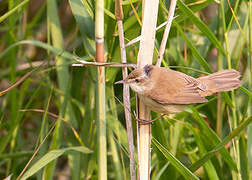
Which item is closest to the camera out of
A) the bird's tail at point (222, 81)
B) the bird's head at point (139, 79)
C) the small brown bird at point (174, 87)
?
the bird's head at point (139, 79)

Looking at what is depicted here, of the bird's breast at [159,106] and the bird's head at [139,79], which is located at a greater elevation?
the bird's head at [139,79]

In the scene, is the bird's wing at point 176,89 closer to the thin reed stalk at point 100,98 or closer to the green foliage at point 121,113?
the green foliage at point 121,113

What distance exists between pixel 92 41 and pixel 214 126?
3.88 ft

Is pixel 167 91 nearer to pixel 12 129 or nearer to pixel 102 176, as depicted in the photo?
pixel 102 176

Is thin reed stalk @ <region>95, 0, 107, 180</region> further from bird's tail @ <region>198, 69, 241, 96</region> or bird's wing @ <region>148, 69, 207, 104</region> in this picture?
bird's tail @ <region>198, 69, 241, 96</region>

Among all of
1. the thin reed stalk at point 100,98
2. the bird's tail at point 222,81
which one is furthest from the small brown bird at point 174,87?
the thin reed stalk at point 100,98

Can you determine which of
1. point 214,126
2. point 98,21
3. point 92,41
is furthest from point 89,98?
point 214,126

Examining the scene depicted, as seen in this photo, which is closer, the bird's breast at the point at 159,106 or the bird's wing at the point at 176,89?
the bird's breast at the point at 159,106

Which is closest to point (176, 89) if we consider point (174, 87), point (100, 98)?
point (174, 87)

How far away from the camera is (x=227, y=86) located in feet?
6.60

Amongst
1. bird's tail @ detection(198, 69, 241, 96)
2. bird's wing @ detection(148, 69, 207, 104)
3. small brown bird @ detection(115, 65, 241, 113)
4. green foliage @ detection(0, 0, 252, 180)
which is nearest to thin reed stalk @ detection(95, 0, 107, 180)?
green foliage @ detection(0, 0, 252, 180)

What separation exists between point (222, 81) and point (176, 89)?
0.28 m

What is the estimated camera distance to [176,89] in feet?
6.66

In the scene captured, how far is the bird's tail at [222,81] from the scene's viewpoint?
201cm
